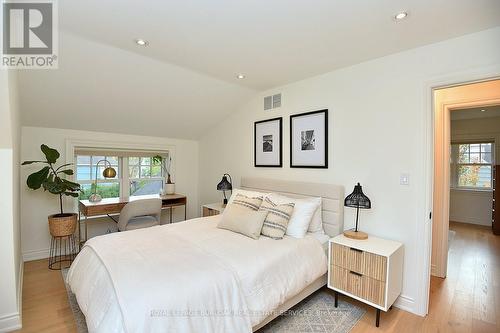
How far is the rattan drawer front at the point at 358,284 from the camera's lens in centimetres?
210

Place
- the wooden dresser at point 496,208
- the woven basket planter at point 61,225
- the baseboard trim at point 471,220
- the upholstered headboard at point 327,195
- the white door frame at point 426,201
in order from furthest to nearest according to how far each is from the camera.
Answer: the baseboard trim at point 471,220, the wooden dresser at point 496,208, the woven basket planter at point 61,225, the upholstered headboard at point 327,195, the white door frame at point 426,201

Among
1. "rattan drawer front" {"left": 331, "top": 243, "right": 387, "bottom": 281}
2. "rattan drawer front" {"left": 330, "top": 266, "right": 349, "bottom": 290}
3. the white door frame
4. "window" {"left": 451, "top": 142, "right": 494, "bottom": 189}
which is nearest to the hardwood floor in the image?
the white door frame

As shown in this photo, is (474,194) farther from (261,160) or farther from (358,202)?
(261,160)

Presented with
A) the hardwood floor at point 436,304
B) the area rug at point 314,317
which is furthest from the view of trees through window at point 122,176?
the area rug at point 314,317

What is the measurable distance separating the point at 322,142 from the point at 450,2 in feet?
5.39

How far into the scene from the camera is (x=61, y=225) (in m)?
3.09

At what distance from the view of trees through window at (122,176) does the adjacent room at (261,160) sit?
50 mm

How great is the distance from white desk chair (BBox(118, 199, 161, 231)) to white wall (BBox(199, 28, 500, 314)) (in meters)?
2.08

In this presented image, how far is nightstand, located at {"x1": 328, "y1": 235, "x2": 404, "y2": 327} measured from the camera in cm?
208

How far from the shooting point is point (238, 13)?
1832 mm

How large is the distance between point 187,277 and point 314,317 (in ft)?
4.35

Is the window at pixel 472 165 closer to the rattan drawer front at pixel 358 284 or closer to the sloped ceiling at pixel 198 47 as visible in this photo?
the sloped ceiling at pixel 198 47

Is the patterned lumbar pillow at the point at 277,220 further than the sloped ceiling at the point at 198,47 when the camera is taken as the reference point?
Yes

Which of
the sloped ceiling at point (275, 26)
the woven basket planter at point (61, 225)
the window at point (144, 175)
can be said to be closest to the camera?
the sloped ceiling at point (275, 26)
